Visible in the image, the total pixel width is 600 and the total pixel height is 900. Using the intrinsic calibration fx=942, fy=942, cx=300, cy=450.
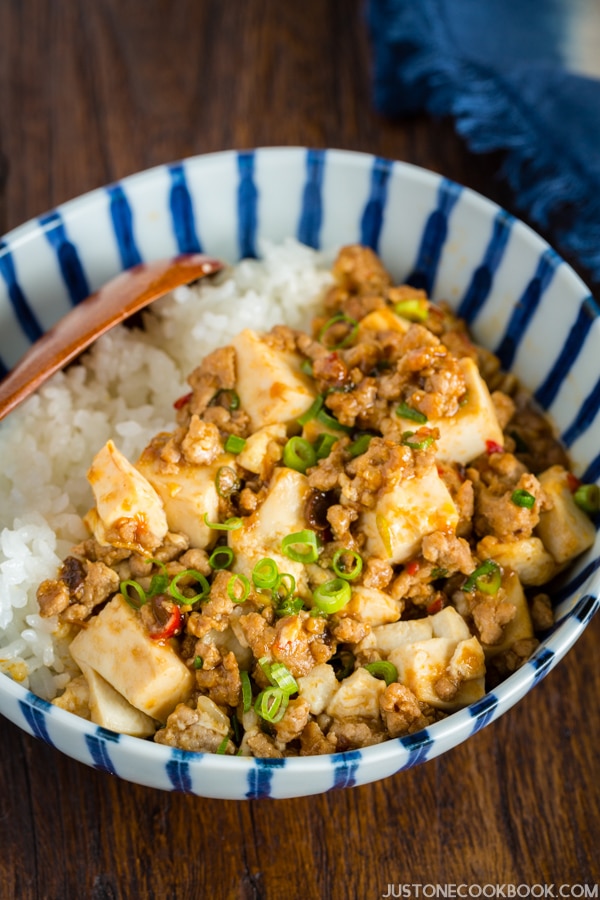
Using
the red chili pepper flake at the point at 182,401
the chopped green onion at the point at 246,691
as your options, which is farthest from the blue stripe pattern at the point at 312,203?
the chopped green onion at the point at 246,691

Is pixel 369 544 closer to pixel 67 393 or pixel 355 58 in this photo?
pixel 67 393

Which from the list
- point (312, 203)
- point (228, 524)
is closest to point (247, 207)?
point (312, 203)

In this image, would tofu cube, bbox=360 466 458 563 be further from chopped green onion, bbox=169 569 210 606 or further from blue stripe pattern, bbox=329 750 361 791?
blue stripe pattern, bbox=329 750 361 791

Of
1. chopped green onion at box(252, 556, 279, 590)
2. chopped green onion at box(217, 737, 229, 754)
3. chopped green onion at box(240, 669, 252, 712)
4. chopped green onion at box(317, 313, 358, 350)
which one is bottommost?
chopped green onion at box(217, 737, 229, 754)

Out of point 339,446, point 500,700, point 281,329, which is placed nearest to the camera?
point 500,700

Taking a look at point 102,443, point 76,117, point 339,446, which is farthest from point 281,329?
point 76,117

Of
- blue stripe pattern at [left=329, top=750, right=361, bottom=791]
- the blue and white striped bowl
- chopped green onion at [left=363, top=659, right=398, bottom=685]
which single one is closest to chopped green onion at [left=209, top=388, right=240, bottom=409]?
the blue and white striped bowl

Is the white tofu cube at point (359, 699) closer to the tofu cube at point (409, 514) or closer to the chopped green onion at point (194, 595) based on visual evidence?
the tofu cube at point (409, 514)
